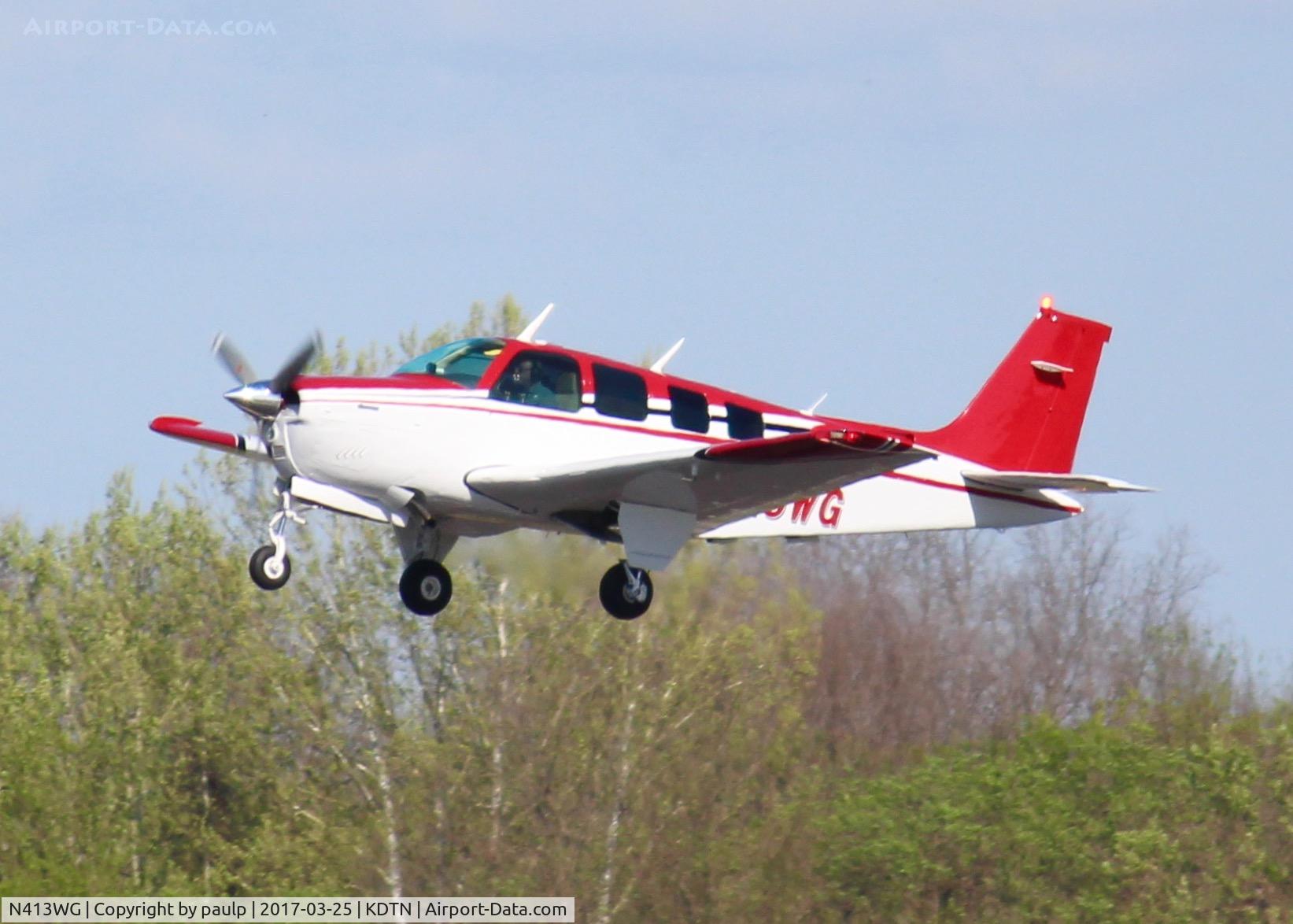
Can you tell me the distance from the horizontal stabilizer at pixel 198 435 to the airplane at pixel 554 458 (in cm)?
2

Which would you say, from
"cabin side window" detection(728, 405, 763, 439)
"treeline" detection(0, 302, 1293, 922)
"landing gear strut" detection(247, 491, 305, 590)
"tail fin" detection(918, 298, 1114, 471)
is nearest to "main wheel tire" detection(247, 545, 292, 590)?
"landing gear strut" detection(247, 491, 305, 590)

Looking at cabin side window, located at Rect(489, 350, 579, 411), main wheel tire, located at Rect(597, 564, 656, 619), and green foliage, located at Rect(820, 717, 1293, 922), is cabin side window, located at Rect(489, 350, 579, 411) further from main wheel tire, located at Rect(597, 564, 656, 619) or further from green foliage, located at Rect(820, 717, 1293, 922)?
green foliage, located at Rect(820, 717, 1293, 922)

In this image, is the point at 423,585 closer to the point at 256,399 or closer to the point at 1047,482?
the point at 256,399

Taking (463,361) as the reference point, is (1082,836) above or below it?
below

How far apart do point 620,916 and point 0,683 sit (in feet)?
39.1

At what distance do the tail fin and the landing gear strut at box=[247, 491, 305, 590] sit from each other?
634cm

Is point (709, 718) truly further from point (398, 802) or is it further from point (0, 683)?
point (0, 683)

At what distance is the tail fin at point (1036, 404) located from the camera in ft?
60.2

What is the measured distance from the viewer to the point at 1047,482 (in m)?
17.1

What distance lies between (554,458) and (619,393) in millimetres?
800

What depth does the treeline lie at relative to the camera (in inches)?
1133

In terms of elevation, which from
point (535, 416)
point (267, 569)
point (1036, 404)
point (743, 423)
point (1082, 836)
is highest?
point (1036, 404)

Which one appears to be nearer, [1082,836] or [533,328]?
[533,328]

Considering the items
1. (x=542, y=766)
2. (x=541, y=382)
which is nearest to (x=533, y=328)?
(x=541, y=382)
